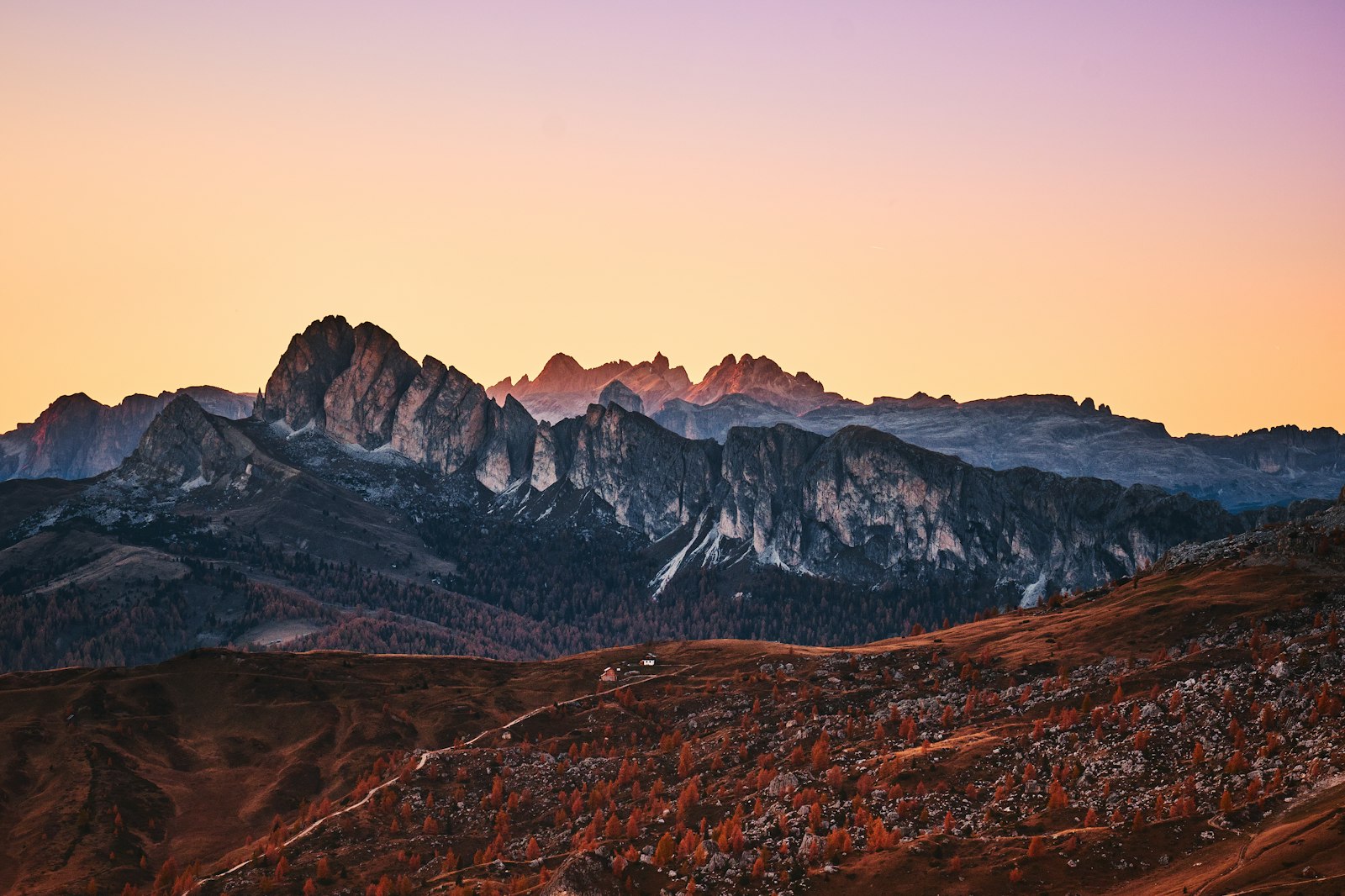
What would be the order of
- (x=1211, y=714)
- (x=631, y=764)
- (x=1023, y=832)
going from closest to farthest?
(x=1023, y=832), (x=1211, y=714), (x=631, y=764)

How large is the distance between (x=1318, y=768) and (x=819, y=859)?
50.6 meters

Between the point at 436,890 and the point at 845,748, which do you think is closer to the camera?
the point at 436,890

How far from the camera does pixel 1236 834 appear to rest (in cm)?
12050

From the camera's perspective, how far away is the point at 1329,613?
189000mm

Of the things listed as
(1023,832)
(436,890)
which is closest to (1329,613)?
(1023,832)

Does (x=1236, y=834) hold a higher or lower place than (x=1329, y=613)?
lower

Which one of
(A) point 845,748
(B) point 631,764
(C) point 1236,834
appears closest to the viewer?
(C) point 1236,834

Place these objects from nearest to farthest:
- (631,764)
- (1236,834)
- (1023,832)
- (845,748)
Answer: (1236,834)
(1023,832)
(845,748)
(631,764)

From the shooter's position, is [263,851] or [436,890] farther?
[263,851]

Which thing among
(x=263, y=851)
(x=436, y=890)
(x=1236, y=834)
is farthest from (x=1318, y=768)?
(x=263, y=851)

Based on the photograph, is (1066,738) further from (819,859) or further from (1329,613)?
(1329,613)

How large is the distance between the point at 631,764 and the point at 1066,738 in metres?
68.1

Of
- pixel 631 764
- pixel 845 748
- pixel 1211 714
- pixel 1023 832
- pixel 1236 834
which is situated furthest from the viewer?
pixel 631 764

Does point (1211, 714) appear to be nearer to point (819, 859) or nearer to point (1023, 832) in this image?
point (1023, 832)
